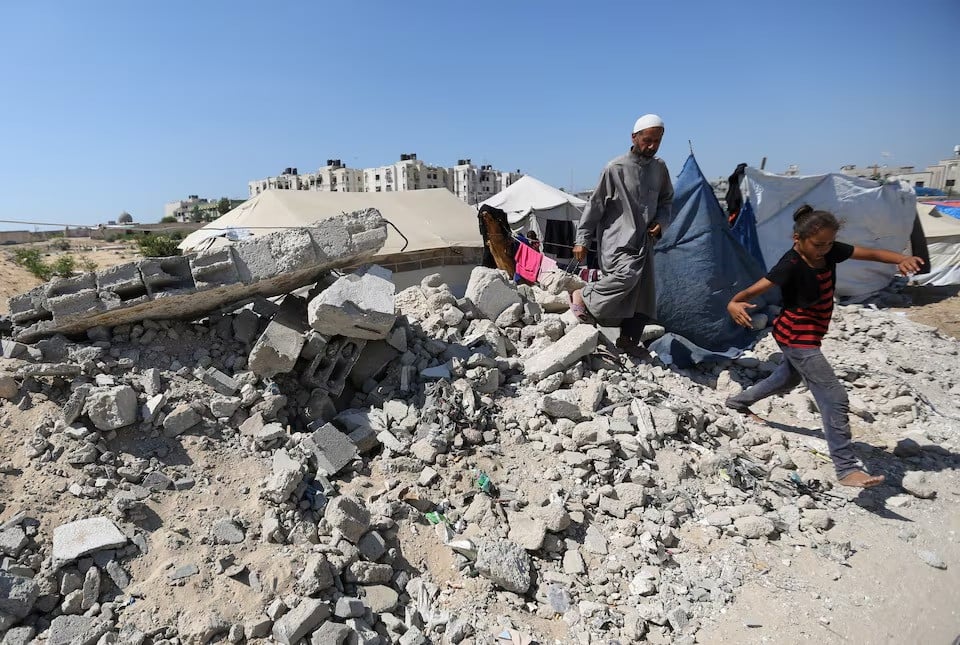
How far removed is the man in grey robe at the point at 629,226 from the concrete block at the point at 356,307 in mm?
1687

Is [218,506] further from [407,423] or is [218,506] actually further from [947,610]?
[947,610]

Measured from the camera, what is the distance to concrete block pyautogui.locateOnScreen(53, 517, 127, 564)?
2326 mm

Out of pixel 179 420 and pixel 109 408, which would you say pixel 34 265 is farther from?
pixel 179 420

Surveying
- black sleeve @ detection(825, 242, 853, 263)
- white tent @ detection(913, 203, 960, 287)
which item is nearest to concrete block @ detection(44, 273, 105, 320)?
black sleeve @ detection(825, 242, 853, 263)

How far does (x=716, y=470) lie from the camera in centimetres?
330

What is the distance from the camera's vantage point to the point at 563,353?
402 centimetres

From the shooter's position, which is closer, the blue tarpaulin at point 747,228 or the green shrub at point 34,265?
the blue tarpaulin at point 747,228

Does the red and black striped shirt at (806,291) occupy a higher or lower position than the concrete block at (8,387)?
higher

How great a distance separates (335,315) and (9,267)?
68.8 feet

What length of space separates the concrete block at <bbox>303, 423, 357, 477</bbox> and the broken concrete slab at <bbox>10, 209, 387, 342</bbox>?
1232 mm

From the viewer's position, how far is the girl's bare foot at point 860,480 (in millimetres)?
3012

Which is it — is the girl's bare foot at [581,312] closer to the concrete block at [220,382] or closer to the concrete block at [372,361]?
the concrete block at [372,361]

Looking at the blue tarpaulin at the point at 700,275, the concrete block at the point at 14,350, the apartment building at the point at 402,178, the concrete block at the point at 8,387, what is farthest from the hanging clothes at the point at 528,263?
the apartment building at the point at 402,178

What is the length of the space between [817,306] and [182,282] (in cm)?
421
